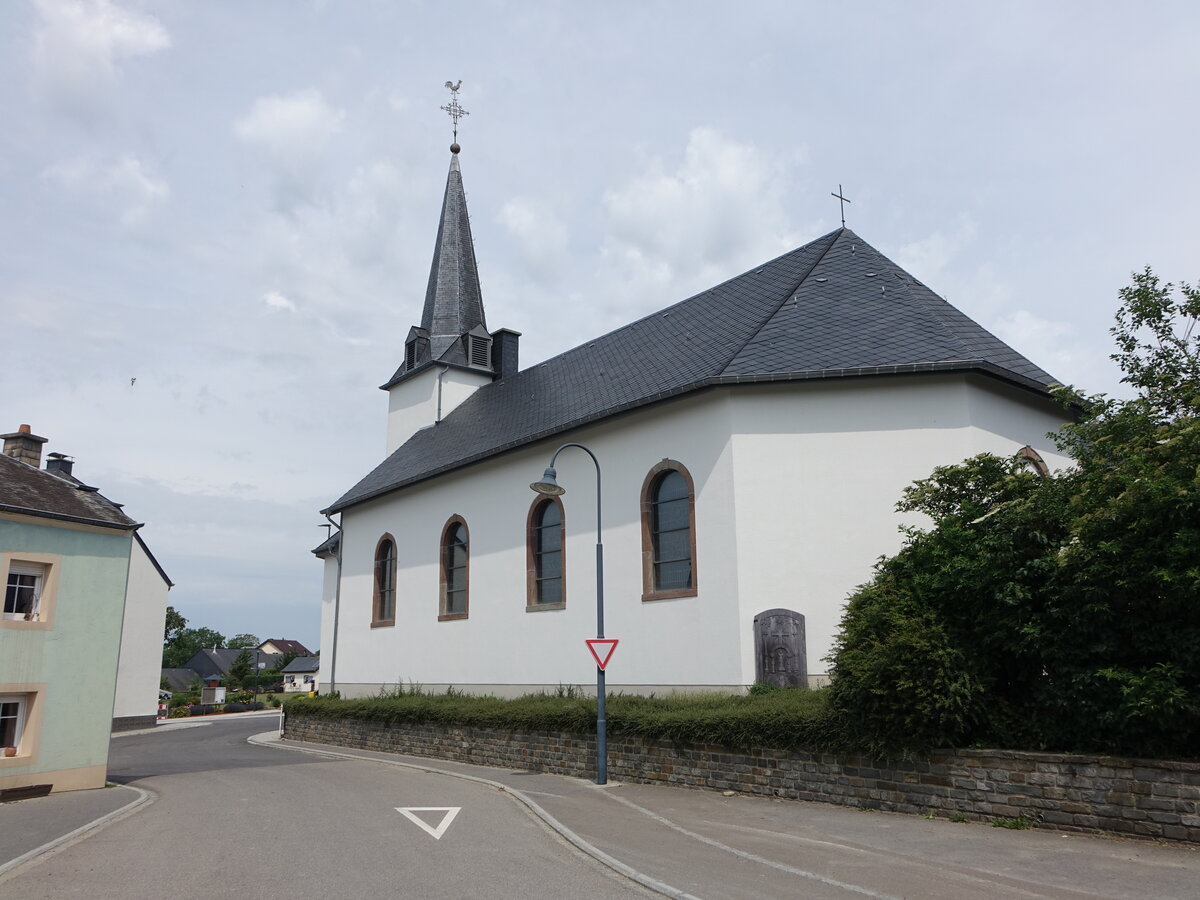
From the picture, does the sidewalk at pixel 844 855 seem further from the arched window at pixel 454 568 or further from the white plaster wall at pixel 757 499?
the arched window at pixel 454 568

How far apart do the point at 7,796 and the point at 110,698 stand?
96.4 inches

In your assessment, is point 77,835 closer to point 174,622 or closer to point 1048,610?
point 1048,610

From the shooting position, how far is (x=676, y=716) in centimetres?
1395

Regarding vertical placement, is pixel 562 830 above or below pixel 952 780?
below

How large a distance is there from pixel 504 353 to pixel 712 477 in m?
17.9

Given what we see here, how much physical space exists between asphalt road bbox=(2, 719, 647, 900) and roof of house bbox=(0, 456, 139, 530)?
5.31 meters

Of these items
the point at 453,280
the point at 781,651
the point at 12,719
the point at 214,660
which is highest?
the point at 453,280

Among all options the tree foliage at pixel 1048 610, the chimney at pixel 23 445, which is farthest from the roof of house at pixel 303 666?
the tree foliage at pixel 1048 610

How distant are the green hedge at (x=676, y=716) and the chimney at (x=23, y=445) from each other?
11796 mm

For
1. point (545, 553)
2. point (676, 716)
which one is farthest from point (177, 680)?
point (676, 716)

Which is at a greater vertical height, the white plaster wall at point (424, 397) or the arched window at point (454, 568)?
the white plaster wall at point (424, 397)

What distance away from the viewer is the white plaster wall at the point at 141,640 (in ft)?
130

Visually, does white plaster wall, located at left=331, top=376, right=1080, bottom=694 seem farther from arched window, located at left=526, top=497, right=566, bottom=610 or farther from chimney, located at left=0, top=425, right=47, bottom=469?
chimney, located at left=0, top=425, right=47, bottom=469

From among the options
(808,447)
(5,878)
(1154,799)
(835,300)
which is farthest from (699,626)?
(5,878)
